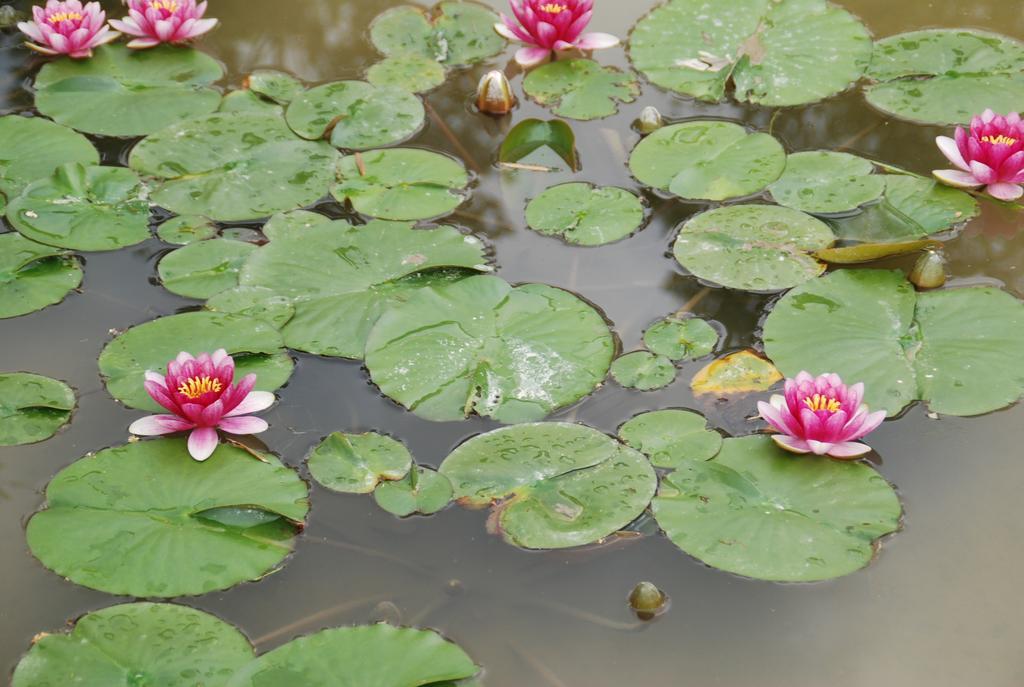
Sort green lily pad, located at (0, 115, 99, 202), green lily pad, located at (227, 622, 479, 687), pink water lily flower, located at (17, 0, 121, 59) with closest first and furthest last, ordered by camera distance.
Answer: green lily pad, located at (227, 622, 479, 687), green lily pad, located at (0, 115, 99, 202), pink water lily flower, located at (17, 0, 121, 59)

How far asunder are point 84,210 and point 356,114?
1.16 metres

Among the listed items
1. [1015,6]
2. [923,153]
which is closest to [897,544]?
[923,153]

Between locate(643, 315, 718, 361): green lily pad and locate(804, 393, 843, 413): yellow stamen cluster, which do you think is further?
locate(643, 315, 718, 361): green lily pad

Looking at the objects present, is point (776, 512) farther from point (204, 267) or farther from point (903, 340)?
point (204, 267)

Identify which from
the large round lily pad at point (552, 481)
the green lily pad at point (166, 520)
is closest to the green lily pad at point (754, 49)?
the large round lily pad at point (552, 481)

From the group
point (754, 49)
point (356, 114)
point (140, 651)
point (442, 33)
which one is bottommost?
point (140, 651)

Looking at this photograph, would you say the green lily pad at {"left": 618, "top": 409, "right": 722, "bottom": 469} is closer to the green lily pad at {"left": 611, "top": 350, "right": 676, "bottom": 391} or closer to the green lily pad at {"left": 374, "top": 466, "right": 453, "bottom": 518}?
the green lily pad at {"left": 611, "top": 350, "right": 676, "bottom": 391}

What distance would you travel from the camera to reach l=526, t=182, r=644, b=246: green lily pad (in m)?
3.84

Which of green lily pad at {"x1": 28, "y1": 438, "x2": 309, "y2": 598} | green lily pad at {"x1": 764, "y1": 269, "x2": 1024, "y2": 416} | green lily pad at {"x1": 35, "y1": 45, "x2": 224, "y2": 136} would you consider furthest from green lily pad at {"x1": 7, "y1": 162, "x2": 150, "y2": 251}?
green lily pad at {"x1": 764, "y1": 269, "x2": 1024, "y2": 416}

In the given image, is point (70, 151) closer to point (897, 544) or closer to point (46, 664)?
point (46, 664)

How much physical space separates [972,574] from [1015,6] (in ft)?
11.0

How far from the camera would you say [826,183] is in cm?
397

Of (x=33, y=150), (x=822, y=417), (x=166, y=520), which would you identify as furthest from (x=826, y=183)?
(x=33, y=150)

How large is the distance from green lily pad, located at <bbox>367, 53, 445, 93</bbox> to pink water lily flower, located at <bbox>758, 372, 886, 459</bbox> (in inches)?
93.0
